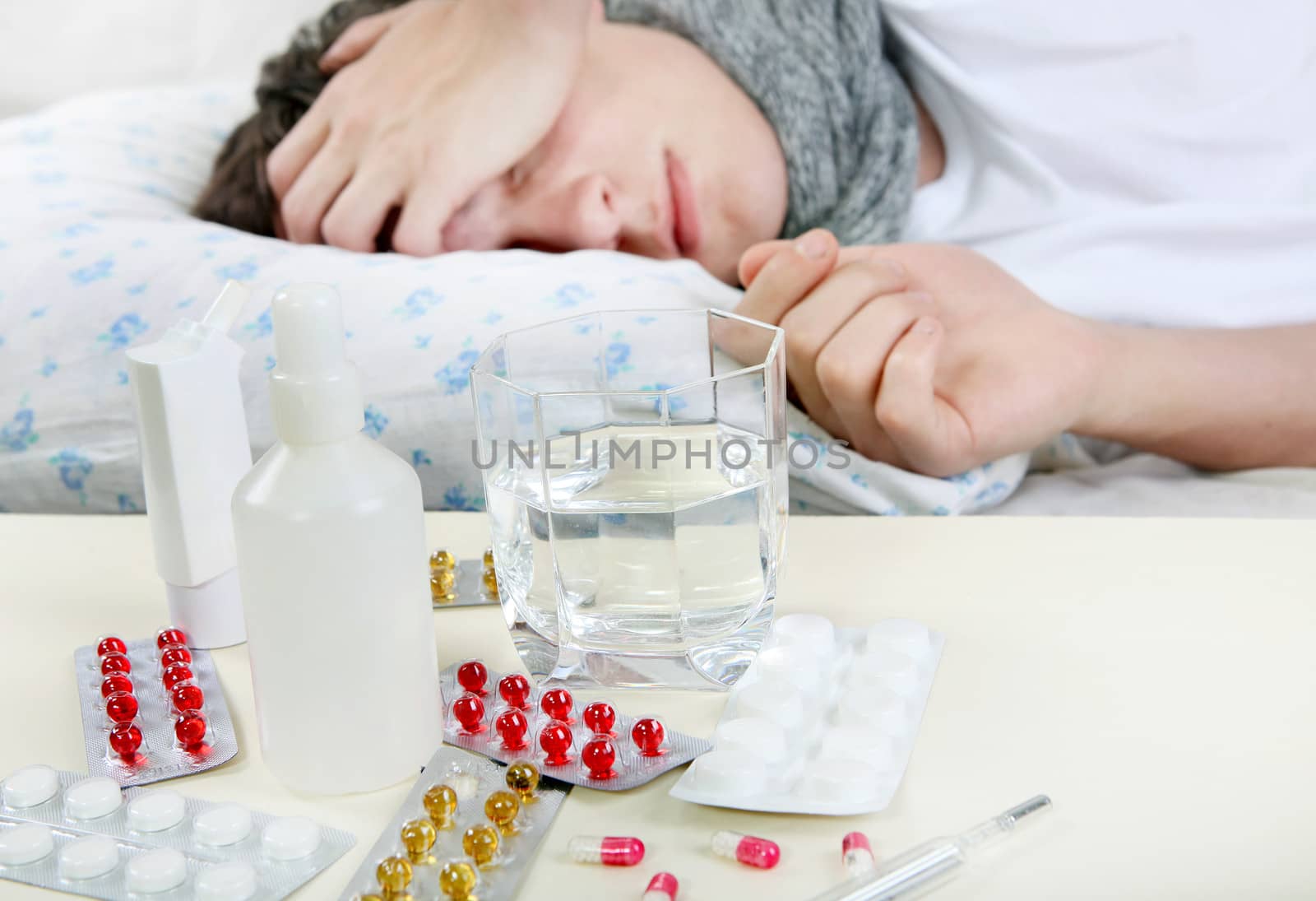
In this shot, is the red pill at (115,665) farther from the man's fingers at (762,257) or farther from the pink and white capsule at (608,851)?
the man's fingers at (762,257)

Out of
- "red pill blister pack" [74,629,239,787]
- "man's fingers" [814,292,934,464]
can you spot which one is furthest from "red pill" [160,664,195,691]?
"man's fingers" [814,292,934,464]

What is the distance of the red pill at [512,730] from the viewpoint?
386 millimetres

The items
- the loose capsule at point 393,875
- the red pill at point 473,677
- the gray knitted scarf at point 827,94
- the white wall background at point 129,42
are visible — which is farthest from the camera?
the white wall background at point 129,42

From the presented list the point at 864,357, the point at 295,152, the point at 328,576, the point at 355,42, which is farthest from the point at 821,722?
the point at 355,42

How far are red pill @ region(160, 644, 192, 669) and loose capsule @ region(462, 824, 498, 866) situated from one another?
0.17 meters

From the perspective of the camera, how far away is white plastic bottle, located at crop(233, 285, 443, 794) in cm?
34

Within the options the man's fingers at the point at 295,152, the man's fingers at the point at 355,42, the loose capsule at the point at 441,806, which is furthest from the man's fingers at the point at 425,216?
the loose capsule at the point at 441,806

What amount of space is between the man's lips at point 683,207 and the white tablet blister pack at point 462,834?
24.2 inches

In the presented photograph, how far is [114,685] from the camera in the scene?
42cm

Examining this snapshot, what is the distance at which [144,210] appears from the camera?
846mm

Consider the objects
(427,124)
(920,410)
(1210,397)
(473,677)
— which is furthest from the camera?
(427,124)

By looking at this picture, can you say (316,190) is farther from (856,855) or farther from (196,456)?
(856,855)

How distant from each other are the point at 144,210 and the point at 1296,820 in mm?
807

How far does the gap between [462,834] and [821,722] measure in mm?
123
